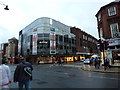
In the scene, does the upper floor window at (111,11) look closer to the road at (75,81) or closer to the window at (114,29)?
the window at (114,29)

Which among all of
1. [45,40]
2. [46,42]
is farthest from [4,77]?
[45,40]

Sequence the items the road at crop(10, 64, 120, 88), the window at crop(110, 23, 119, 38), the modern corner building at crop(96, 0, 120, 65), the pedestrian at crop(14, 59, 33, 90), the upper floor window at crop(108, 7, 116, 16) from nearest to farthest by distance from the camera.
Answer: the pedestrian at crop(14, 59, 33, 90)
the road at crop(10, 64, 120, 88)
the modern corner building at crop(96, 0, 120, 65)
the window at crop(110, 23, 119, 38)
the upper floor window at crop(108, 7, 116, 16)

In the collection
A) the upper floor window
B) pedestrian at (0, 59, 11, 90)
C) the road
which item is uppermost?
the upper floor window

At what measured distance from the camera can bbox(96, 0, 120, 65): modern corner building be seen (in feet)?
62.7

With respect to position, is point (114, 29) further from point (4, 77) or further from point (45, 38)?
point (45, 38)

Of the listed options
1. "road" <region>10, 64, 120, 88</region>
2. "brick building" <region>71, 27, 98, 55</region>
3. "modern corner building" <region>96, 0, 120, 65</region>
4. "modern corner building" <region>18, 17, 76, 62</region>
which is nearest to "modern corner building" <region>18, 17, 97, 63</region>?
"modern corner building" <region>18, 17, 76, 62</region>

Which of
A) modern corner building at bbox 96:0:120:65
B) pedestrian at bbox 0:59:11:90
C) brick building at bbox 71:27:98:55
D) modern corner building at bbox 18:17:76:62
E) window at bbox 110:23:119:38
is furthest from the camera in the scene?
brick building at bbox 71:27:98:55

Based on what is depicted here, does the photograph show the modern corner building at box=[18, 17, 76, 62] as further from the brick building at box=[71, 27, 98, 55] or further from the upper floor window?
the upper floor window

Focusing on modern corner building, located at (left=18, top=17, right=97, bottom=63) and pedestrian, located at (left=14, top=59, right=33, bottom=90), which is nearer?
pedestrian, located at (left=14, top=59, right=33, bottom=90)

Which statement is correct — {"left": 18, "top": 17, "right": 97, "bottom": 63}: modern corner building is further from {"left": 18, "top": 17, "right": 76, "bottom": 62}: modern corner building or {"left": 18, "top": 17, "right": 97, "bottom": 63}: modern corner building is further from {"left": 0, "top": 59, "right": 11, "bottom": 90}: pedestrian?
{"left": 0, "top": 59, "right": 11, "bottom": 90}: pedestrian

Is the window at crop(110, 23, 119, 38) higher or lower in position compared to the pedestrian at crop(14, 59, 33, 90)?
higher

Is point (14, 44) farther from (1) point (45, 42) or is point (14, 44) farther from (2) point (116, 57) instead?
(2) point (116, 57)

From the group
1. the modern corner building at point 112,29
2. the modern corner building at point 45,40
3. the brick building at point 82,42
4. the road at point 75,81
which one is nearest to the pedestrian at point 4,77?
the road at point 75,81

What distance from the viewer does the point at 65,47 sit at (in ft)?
166
